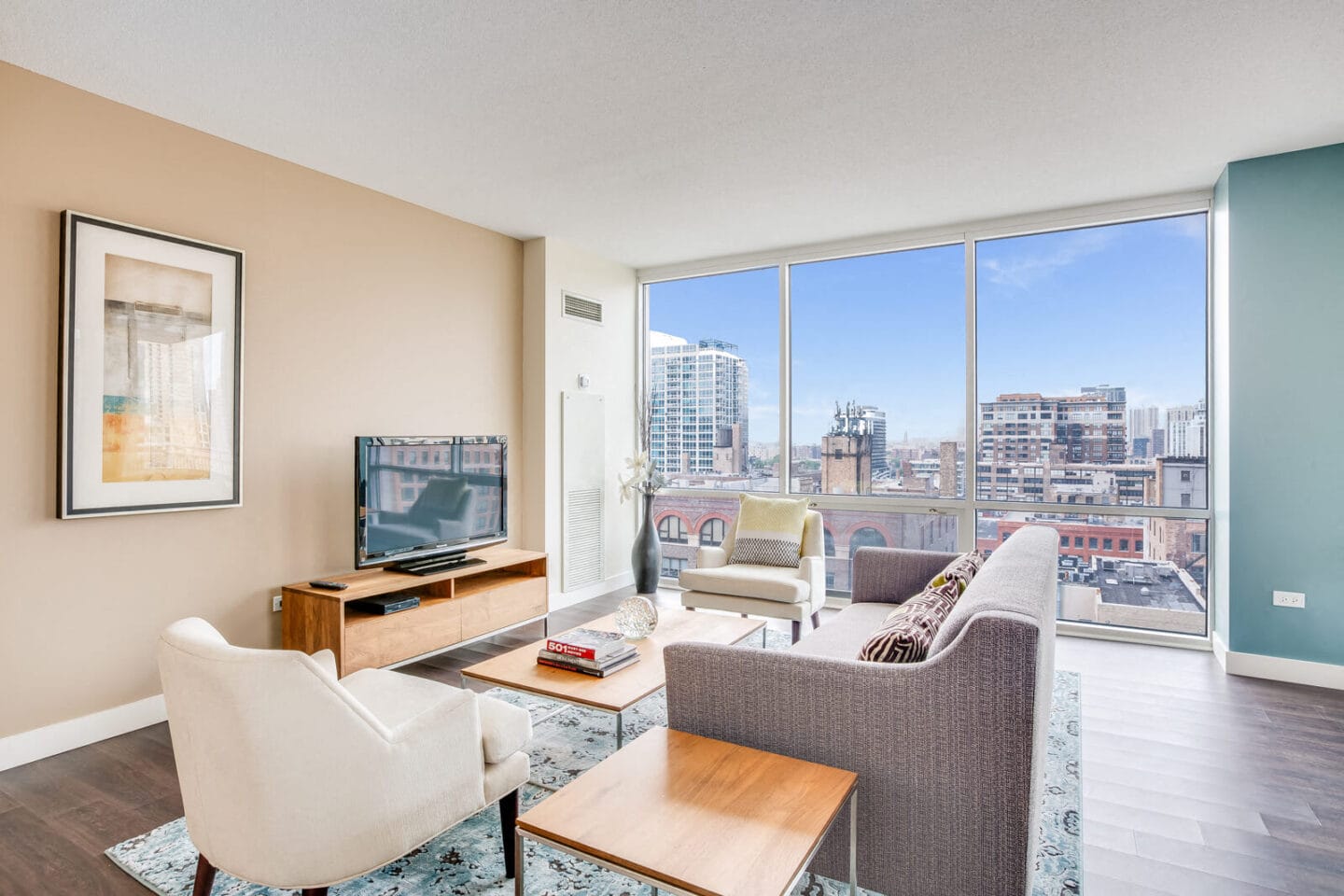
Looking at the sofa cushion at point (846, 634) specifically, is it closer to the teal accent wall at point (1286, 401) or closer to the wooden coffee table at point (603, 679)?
the wooden coffee table at point (603, 679)

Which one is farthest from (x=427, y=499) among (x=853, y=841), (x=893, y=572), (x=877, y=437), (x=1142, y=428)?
(x=1142, y=428)

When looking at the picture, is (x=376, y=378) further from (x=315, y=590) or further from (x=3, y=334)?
(x=3, y=334)

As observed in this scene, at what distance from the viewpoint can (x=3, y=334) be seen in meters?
2.60

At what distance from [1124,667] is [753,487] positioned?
273 centimetres

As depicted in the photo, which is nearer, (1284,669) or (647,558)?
(1284,669)

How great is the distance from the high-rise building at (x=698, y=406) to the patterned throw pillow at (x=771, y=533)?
109cm

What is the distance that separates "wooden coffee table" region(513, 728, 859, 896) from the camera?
1244 millimetres

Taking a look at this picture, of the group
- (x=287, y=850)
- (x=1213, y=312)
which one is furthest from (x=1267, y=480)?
(x=287, y=850)

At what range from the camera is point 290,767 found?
58.4 inches

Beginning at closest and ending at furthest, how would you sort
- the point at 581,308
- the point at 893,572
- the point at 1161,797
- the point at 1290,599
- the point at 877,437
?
the point at 1161,797, the point at 1290,599, the point at 893,572, the point at 877,437, the point at 581,308

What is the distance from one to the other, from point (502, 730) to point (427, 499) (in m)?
2.21

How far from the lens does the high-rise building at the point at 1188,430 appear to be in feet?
13.6

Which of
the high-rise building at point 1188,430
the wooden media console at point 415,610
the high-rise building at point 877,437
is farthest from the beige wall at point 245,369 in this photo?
the high-rise building at point 1188,430

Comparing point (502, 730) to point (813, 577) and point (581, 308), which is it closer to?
point (813, 577)
